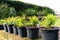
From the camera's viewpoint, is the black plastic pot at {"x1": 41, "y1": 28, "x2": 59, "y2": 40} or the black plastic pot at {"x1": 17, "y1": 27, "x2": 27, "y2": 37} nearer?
the black plastic pot at {"x1": 41, "y1": 28, "x2": 59, "y2": 40}

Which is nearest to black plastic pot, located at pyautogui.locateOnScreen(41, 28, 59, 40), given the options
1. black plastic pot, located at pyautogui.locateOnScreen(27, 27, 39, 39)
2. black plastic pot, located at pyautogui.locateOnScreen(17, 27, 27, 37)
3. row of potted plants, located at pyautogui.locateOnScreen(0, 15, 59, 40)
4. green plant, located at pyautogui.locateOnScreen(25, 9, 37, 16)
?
row of potted plants, located at pyautogui.locateOnScreen(0, 15, 59, 40)

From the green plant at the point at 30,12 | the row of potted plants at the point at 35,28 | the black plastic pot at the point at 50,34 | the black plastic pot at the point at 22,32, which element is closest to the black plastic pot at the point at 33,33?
the row of potted plants at the point at 35,28

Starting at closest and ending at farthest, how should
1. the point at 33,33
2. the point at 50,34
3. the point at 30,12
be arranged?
the point at 50,34 < the point at 33,33 < the point at 30,12

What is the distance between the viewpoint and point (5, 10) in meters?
17.0

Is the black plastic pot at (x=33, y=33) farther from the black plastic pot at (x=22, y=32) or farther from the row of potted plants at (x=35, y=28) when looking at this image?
the black plastic pot at (x=22, y=32)

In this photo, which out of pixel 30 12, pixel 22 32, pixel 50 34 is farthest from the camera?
pixel 30 12

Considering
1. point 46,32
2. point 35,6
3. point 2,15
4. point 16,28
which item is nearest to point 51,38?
point 46,32

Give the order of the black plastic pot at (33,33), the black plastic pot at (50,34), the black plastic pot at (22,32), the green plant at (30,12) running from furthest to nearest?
the green plant at (30,12), the black plastic pot at (22,32), the black plastic pot at (33,33), the black plastic pot at (50,34)

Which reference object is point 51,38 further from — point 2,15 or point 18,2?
point 18,2

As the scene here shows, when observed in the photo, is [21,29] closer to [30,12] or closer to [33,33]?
[33,33]

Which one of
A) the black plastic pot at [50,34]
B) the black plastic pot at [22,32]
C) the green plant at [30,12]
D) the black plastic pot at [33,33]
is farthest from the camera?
the green plant at [30,12]

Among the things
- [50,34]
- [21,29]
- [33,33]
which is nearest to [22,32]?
[21,29]

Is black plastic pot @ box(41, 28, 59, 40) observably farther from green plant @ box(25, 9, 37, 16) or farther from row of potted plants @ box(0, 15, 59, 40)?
green plant @ box(25, 9, 37, 16)

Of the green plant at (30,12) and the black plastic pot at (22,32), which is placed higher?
the green plant at (30,12)
